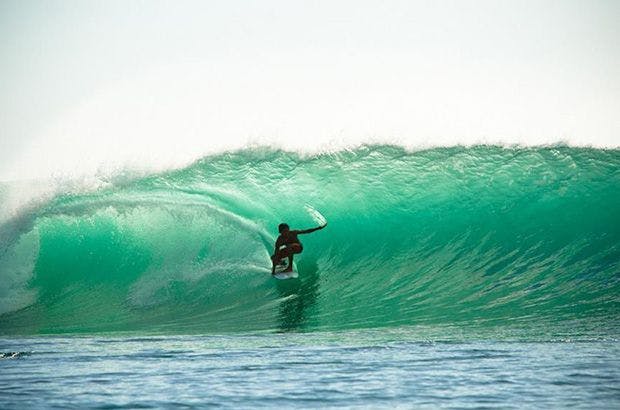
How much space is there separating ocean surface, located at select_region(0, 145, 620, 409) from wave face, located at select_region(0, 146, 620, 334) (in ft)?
0.12

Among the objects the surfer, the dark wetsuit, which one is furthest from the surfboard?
the dark wetsuit

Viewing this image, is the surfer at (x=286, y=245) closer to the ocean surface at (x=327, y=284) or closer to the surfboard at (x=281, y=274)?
the surfboard at (x=281, y=274)

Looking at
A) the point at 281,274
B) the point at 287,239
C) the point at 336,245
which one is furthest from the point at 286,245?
the point at 336,245

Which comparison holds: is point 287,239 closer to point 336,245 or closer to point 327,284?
point 327,284

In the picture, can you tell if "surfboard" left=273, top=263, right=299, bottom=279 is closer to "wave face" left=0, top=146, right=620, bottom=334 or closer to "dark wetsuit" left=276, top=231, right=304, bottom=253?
"wave face" left=0, top=146, right=620, bottom=334

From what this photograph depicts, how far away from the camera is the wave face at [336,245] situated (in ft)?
36.7

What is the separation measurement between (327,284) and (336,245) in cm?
168

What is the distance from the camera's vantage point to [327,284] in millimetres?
12469

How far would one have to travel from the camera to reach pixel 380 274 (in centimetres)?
1290

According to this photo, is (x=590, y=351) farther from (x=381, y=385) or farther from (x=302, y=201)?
(x=302, y=201)

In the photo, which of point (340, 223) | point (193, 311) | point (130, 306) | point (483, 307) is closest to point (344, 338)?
point (483, 307)

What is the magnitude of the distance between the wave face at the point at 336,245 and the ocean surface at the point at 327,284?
0.12 ft

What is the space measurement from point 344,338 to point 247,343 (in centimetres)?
102

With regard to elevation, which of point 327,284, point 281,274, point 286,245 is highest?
point 286,245
